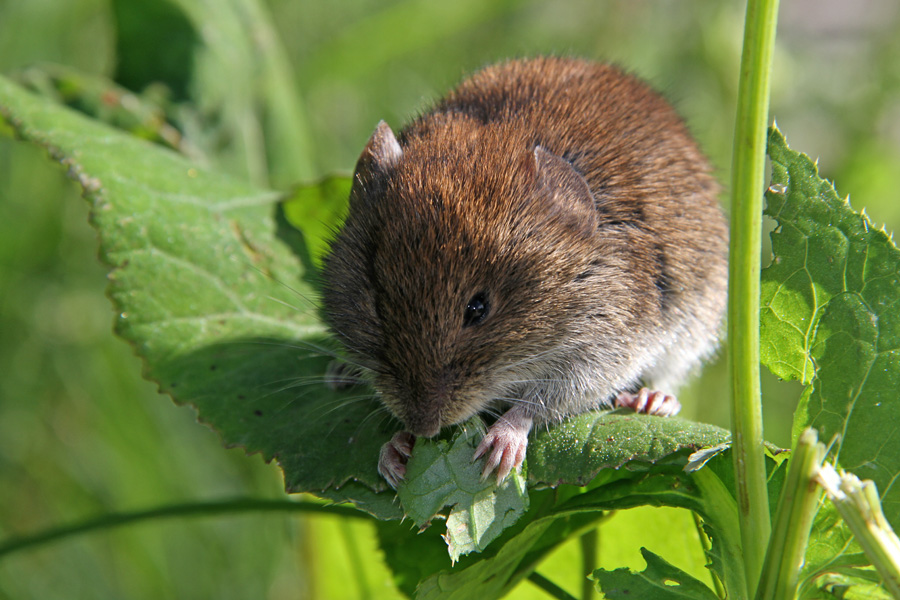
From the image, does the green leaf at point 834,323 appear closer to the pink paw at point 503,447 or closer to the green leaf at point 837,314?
the green leaf at point 837,314

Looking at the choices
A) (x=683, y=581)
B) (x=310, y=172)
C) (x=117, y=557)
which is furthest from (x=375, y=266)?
(x=117, y=557)

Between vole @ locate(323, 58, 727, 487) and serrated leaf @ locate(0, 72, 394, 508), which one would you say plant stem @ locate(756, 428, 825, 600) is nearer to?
vole @ locate(323, 58, 727, 487)

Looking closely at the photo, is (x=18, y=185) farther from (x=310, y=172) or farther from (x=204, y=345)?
(x=204, y=345)

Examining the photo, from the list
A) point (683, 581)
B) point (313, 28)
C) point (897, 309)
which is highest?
point (313, 28)

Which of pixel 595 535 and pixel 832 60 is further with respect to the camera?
pixel 832 60

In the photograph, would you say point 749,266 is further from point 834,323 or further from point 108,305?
point 108,305

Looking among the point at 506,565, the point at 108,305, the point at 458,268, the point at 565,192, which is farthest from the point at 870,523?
the point at 108,305
